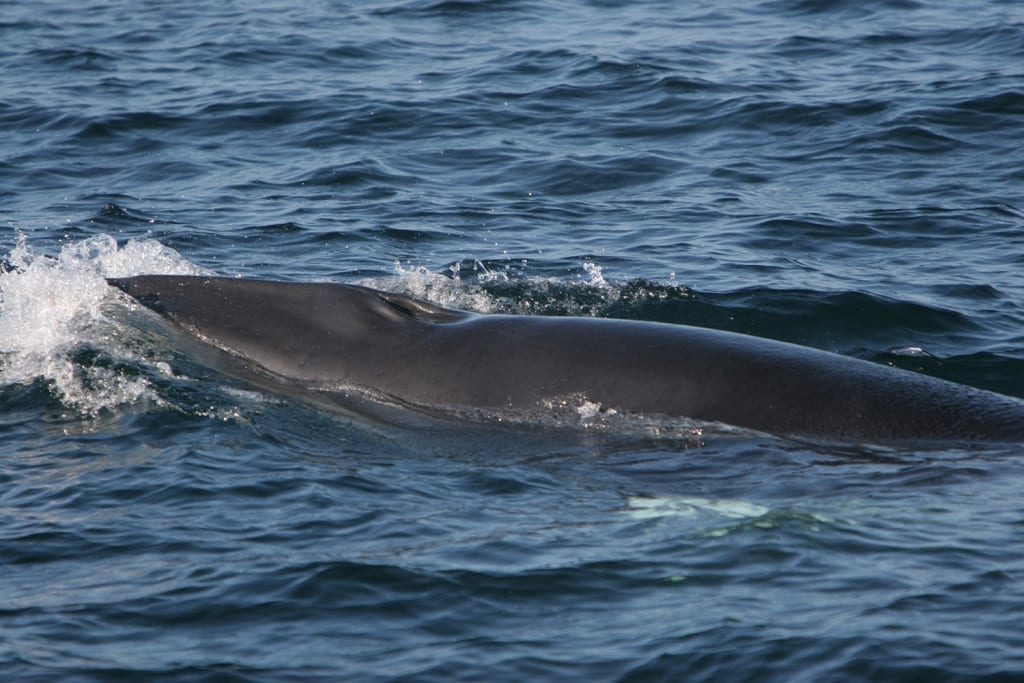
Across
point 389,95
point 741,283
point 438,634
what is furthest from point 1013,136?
point 438,634

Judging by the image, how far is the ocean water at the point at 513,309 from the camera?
27.5ft

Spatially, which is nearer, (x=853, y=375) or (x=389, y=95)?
(x=853, y=375)

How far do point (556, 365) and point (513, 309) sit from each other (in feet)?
14.4


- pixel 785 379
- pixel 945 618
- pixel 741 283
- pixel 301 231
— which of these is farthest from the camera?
pixel 301 231

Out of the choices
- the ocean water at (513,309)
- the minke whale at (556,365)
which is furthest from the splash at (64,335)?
the minke whale at (556,365)

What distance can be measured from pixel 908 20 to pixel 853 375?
2170cm

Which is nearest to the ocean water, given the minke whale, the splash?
the splash

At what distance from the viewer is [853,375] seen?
10836mm

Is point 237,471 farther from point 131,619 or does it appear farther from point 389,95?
point 389,95

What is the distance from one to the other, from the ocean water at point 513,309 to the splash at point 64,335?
1.6 inches

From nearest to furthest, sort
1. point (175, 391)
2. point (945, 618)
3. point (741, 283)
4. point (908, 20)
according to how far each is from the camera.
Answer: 1. point (945, 618)
2. point (175, 391)
3. point (741, 283)
4. point (908, 20)

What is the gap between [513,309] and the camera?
50.8 feet

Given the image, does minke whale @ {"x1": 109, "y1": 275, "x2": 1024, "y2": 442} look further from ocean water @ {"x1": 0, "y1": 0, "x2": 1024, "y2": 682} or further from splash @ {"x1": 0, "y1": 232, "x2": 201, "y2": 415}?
splash @ {"x1": 0, "y1": 232, "x2": 201, "y2": 415}

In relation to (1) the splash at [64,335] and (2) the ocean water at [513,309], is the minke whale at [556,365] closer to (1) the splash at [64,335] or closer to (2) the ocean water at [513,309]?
(2) the ocean water at [513,309]
